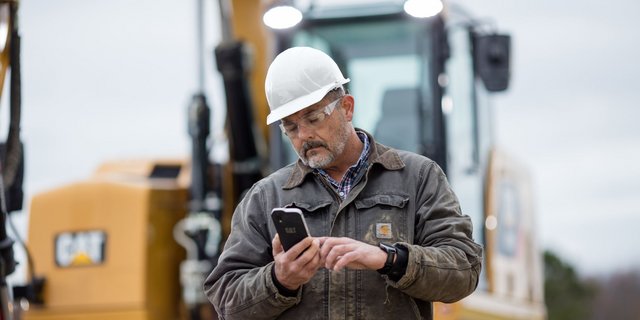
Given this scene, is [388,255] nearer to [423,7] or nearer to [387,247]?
[387,247]

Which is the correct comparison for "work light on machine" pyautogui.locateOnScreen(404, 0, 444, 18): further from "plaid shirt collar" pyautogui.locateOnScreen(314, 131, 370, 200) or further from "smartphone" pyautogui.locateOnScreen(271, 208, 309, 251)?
"smartphone" pyautogui.locateOnScreen(271, 208, 309, 251)

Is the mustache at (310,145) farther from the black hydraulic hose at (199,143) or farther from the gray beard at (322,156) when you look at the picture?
the black hydraulic hose at (199,143)

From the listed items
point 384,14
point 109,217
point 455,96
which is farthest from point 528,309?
point 109,217

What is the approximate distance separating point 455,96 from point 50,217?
2.59 m

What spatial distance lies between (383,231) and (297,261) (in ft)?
1.18

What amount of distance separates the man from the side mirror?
2.86 metres

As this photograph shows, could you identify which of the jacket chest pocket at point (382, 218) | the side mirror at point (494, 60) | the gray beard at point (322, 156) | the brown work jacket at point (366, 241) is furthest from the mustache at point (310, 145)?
the side mirror at point (494, 60)

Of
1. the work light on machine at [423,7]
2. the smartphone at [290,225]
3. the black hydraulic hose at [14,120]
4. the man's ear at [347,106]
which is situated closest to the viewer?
the smartphone at [290,225]

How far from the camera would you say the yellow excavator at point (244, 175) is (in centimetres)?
693

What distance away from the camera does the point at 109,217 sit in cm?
704

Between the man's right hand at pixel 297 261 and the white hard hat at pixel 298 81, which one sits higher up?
the white hard hat at pixel 298 81

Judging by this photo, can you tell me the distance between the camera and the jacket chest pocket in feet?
11.6

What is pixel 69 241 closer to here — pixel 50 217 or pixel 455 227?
pixel 50 217

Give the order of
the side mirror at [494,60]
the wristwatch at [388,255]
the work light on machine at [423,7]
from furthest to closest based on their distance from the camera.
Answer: the side mirror at [494,60] < the work light on machine at [423,7] < the wristwatch at [388,255]
